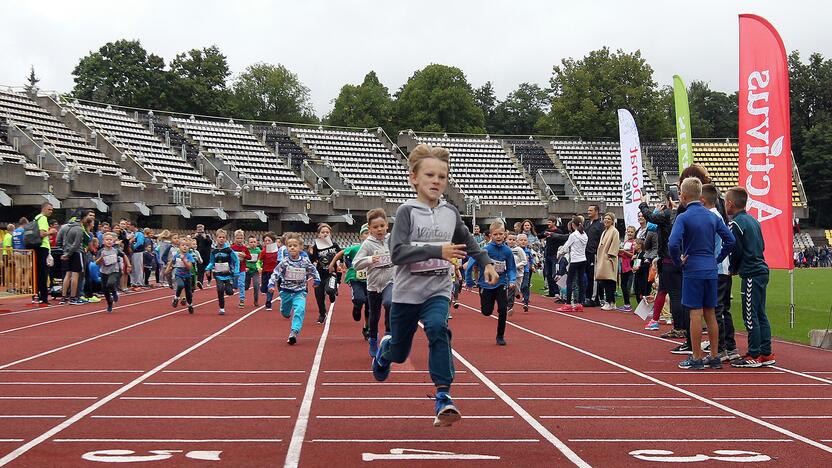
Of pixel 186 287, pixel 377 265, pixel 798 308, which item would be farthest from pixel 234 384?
pixel 798 308

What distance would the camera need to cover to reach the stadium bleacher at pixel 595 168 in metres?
63.3

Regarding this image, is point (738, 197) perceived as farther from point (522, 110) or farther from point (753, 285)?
point (522, 110)

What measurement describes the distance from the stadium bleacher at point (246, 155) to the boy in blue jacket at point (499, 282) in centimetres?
4031

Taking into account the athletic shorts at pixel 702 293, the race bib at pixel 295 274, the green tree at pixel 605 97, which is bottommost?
the athletic shorts at pixel 702 293

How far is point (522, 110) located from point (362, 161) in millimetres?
56132

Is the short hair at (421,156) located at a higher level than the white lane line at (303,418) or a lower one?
higher

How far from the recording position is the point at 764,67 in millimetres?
16406

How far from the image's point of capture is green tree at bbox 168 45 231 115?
82.6 metres

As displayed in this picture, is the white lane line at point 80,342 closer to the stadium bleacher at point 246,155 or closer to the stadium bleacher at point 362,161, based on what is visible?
the stadium bleacher at point 246,155

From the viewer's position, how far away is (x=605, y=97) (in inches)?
3263

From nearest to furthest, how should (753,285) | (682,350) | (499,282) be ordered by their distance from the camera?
(753,285), (682,350), (499,282)

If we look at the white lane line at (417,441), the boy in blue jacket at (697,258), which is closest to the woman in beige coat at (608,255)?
the boy in blue jacket at (697,258)

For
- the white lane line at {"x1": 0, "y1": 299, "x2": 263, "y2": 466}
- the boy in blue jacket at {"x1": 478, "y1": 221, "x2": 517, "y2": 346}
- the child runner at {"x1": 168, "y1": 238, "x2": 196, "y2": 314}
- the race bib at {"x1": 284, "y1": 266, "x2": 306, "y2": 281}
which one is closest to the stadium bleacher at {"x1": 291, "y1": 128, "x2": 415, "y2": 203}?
the child runner at {"x1": 168, "y1": 238, "x2": 196, "y2": 314}

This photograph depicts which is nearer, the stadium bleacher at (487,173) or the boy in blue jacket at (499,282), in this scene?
the boy in blue jacket at (499,282)
